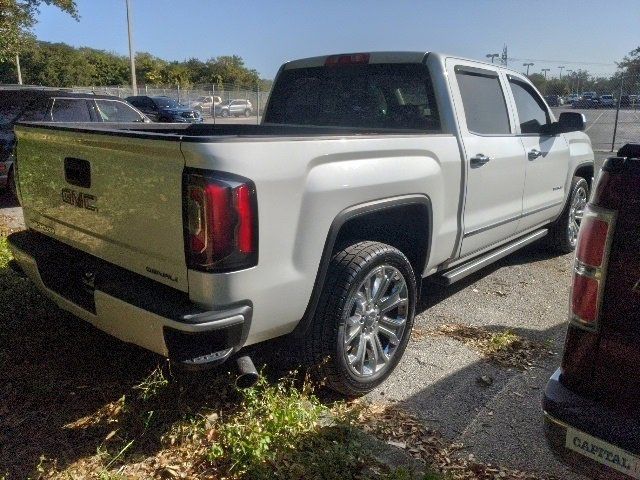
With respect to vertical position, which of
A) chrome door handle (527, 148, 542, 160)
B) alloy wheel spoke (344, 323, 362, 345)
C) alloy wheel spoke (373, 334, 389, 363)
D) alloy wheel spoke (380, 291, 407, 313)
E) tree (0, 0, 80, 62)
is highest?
tree (0, 0, 80, 62)

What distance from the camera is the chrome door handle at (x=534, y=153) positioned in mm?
4508

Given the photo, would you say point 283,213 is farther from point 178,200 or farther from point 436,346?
point 436,346

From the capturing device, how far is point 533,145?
4.59 m

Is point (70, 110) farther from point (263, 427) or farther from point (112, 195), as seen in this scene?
point (263, 427)

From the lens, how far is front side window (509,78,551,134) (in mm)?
4723

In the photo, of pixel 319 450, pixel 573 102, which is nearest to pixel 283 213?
pixel 319 450

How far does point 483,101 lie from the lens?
4.16 meters

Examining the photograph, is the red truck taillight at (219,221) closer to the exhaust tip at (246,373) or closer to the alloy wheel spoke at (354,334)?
the exhaust tip at (246,373)

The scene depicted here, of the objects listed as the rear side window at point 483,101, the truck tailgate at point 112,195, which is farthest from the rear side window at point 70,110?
the rear side window at point 483,101

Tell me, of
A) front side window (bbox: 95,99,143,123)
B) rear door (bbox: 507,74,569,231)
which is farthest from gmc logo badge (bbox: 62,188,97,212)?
front side window (bbox: 95,99,143,123)

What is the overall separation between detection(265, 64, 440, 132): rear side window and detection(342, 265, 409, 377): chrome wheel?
1200mm

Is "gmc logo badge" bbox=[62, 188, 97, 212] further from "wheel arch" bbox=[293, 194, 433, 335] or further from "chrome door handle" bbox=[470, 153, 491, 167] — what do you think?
"chrome door handle" bbox=[470, 153, 491, 167]

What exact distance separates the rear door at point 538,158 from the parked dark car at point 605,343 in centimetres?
273

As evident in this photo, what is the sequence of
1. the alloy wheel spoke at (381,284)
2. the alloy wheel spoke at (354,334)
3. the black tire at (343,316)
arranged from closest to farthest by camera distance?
the black tire at (343,316)
the alloy wheel spoke at (354,334)
the alloy wheel spoke at (381,284)
